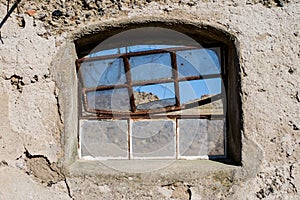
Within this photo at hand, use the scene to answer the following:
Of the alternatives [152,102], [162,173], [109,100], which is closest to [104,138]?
[109,100]

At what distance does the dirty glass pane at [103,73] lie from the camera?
2406 millimetres

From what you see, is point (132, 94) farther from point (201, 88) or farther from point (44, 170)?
point (44, 170)

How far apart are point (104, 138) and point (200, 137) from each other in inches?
19.8

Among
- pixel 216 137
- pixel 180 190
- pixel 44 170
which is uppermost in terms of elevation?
pixel 216 137

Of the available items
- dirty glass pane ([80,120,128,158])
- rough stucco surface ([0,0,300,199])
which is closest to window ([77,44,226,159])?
dirty glass pane ([80,120,128,158])

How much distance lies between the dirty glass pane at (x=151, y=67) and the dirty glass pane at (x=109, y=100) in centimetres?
11

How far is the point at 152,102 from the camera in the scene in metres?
2.43

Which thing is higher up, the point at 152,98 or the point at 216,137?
the point at 152,98

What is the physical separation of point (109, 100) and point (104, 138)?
20cm

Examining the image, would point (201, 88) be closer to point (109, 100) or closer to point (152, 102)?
point (152, 102)

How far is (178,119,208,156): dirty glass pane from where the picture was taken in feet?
7.80

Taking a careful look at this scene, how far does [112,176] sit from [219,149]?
61 centimetres

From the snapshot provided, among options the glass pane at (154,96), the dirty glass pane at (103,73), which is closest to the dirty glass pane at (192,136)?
the glass pane at (154,96)

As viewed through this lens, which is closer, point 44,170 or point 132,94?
point 44,170
